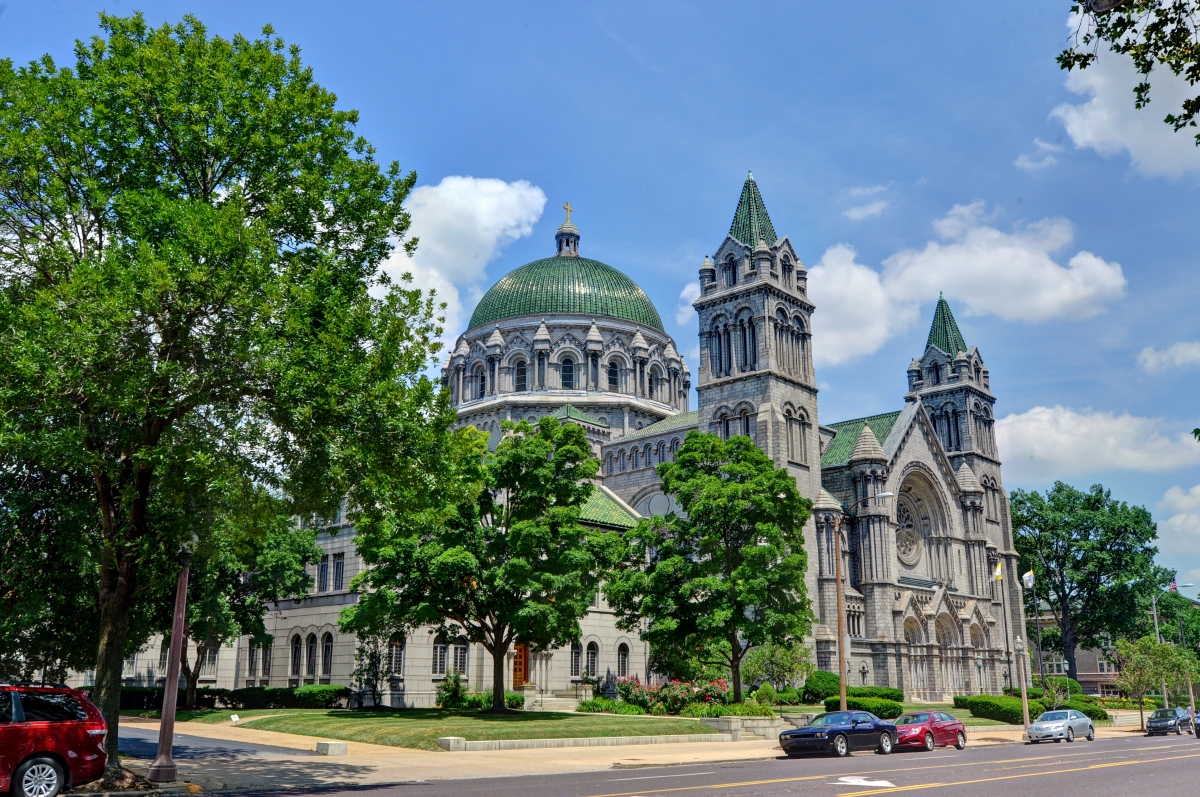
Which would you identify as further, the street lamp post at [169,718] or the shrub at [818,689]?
the shrub at [818,689]

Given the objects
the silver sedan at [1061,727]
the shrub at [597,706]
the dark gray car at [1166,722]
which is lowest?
the dark gray car at [1166,722]

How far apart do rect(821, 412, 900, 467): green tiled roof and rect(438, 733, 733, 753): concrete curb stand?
118 feet

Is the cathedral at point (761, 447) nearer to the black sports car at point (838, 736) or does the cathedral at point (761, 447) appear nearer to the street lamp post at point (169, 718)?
the black sports car at point (838, 736)

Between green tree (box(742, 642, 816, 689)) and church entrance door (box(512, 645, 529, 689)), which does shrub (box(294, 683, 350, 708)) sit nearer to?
church entrance door (box(512, 645, 529, 689))

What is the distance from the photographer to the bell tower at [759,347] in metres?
A: 60.9

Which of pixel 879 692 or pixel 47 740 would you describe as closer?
pixel 47 740

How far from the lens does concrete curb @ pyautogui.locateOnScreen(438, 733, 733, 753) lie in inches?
1048

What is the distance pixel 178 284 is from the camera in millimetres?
17234

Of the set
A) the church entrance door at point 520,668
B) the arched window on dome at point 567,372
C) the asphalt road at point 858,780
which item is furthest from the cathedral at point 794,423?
the asphalt road at point 858,780

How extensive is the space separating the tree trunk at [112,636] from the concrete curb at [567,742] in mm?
9877

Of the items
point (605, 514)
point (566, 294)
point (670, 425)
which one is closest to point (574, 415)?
point (670, 425)

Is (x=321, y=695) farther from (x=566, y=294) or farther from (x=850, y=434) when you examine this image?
(x=566, y=294)

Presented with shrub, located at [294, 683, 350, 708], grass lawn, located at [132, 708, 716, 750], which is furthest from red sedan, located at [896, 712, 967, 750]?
shrub, located at [294, 683, 350, 708]

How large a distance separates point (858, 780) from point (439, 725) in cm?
1594
